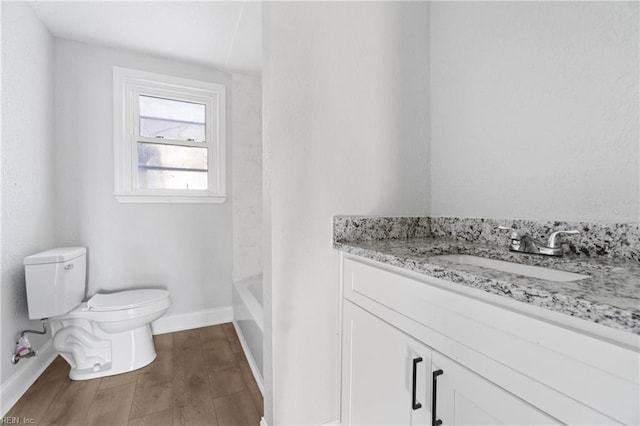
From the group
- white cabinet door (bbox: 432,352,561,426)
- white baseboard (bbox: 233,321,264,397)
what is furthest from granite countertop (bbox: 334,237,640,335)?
white baseboard (bbox: 233,321,264,397)

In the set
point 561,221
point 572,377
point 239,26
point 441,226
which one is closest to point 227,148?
point 239,26

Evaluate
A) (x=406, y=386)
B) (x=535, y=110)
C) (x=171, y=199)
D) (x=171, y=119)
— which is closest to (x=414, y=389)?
(x=406, y=386)

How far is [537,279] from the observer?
2.02 feet

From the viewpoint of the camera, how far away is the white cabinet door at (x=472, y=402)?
1.84 feet

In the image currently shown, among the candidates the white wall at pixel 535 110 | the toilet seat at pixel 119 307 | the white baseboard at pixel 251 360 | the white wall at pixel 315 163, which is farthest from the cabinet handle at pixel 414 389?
the toilet seat at pixel 119 307

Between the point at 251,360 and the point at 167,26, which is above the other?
the point at 167,26

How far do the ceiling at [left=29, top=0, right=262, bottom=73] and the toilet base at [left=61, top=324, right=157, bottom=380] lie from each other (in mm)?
2027

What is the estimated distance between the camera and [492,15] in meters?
1.22

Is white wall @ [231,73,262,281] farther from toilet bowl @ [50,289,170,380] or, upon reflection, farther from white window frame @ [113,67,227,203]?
toilet bowl @ [50,289,170,380]

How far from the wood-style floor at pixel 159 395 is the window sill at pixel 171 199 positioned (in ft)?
3.78

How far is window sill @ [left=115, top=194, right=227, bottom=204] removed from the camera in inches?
86.4

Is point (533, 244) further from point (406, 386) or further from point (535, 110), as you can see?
point (406, 386)

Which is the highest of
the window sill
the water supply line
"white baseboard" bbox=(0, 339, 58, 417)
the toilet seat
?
the window sill

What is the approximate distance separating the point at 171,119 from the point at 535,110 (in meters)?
2.50
